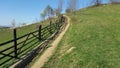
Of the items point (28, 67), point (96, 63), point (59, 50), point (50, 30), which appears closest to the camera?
point (96, 63)

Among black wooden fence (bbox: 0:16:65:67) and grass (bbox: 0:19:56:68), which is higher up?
black wooden fence (bbox: 0:16:65:67)

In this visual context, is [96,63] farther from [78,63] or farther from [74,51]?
[74,51]

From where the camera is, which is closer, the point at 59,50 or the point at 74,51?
the point at 74,51

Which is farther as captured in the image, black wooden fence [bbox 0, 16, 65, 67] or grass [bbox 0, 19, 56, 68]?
grass [bbox 0, 19, 56, 68]

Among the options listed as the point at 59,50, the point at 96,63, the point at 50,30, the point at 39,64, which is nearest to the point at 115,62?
the point at 96,63

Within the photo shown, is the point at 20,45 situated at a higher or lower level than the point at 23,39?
higher

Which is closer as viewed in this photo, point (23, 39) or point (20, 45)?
point (20, 45)

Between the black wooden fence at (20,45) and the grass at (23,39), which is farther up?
the black wooden fence at (20,45)

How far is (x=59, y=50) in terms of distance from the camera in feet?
58.5

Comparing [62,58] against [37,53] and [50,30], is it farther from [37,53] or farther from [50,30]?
[50,30]

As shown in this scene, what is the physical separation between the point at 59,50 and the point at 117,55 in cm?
456

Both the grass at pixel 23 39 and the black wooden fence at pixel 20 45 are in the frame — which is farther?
the grass at pixel 23 39

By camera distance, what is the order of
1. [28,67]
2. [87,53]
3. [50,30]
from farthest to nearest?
[50,30] < [87,53] < [28,67]

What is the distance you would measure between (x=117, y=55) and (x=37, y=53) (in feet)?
18.2
